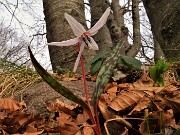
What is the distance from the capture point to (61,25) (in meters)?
2.46

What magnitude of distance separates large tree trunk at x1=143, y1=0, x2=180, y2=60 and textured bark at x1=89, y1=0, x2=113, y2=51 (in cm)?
107

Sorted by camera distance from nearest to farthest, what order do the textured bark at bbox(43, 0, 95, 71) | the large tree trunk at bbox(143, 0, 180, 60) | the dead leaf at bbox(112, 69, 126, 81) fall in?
the dead leaf at bbox(112, 69, 126, 81) < the large tree trunk at bbox(143, 0, 180, 60) < the textured bark at bbox(43, 0, 95, 71)

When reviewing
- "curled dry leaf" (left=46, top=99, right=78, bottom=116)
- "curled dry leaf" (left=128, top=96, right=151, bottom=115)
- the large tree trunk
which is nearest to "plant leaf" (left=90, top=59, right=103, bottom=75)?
"curled dry leaf" (left=46, top=99, right=78, bottom=116)

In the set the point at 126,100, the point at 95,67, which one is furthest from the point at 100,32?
the point at 126,100

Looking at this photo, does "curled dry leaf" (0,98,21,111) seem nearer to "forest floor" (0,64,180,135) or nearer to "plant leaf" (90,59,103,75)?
"forest floor" (0,64,180,135)

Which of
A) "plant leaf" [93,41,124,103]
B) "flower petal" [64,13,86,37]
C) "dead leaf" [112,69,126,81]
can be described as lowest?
"dead leaf" [112,69,126,81]

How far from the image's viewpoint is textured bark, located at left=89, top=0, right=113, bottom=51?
135 inches

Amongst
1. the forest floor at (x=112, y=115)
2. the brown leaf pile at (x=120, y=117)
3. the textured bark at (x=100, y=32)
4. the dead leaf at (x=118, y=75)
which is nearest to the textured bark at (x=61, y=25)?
the textured bark at (x=100, y=32)

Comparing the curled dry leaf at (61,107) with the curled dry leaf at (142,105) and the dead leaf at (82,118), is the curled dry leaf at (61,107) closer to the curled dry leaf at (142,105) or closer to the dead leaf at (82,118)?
the dead leaf at (82,118)

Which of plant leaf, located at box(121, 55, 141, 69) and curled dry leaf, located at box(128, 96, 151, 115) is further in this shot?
plant leaf, located at box(121, 55, 141, 69)

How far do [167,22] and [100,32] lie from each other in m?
1.38

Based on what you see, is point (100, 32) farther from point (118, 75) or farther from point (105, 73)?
point (105, 73)

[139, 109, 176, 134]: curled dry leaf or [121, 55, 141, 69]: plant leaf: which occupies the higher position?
[121, 55, 141, 69]: plant leaf

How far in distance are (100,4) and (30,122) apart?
9.88ft
